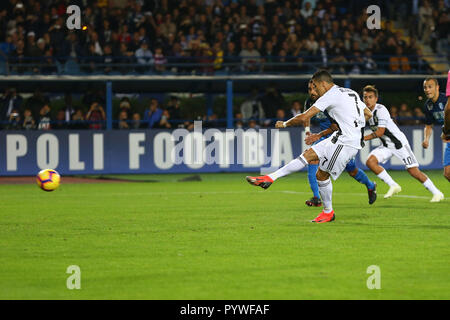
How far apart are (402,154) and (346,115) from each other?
4.27 m

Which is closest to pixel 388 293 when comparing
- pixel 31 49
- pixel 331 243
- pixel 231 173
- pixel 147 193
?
pixel 331 243

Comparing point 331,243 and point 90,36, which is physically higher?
point 90,36

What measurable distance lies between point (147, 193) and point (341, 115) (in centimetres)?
775

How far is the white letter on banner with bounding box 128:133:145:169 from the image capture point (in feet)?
83.6

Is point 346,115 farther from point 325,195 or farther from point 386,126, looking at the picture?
point 386,126

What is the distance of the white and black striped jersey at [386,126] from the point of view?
1560 cm

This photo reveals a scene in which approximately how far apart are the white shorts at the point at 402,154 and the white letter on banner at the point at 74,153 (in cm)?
1149

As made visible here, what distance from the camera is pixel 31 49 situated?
27.7 meters

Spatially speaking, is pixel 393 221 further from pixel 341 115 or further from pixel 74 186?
pixel 74 186

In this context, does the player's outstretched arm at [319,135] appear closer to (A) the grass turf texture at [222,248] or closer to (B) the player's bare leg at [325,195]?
(B) the player's bare leg at [325,195]

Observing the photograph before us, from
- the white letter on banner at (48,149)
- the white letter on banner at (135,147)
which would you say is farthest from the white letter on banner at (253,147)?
the white letter on banner at (48,149)

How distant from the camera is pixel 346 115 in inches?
466

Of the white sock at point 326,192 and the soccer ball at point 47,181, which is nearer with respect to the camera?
the white sock at point 326,192

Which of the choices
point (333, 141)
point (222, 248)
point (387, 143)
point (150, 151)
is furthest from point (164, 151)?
point (222, 248)
